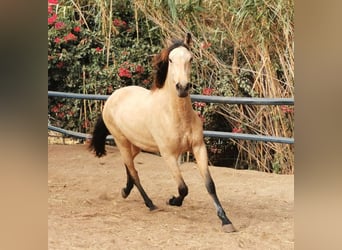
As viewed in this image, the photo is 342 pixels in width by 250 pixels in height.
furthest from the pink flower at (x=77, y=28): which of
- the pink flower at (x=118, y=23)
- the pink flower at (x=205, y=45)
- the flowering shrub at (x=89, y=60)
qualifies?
the pink flower at (x=205, y=45)

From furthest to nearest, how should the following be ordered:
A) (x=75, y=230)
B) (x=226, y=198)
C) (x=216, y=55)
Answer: (x=216, y=55) → (x=226, y=198) → (x=75, y=230)

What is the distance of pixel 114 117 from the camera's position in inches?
87.0

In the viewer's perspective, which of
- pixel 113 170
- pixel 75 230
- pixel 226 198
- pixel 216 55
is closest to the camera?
pixel 75 230

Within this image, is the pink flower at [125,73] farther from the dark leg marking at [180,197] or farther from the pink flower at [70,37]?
the dark leg marking at [180,197]

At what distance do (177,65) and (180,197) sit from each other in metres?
0.56

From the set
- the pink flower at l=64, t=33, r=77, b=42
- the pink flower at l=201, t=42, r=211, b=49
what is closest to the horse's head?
the pink flower at l=201, t=42, r=211, b=49

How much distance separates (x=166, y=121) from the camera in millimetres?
1967

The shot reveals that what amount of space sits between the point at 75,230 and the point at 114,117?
0.53 meters

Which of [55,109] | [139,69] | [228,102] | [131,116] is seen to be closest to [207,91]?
[228,102]

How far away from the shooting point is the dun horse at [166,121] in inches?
73.8
